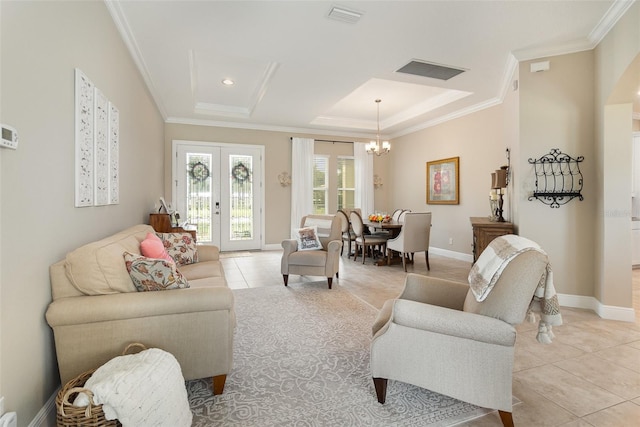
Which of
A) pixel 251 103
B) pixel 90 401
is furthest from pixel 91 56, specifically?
pixel 251 103

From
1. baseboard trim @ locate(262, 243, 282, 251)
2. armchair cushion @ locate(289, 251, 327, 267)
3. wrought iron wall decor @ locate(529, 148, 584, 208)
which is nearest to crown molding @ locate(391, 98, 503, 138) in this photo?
wrought iron wall decor @ locate(529, 148, 584, 208)

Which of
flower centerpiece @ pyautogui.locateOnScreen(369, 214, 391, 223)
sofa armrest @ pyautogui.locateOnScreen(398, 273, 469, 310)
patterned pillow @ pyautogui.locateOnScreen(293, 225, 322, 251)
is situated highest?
flower centerpiece @ pyautogui.locateOnScreen(369, 214, 391, 223)

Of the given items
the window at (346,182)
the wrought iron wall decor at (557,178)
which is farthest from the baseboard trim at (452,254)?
the wrought iron wall decor at (557,178)

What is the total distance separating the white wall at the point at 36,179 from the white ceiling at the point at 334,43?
0.96m

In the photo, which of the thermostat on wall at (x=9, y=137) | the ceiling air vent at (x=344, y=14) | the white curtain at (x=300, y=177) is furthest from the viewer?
the white curtain at (x=300, y=177)

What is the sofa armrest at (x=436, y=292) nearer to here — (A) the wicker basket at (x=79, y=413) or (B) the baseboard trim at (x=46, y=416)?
(A) the wicker basket at (x=79, y=413)

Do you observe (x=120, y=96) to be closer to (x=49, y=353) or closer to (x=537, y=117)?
(x=49, y=353)

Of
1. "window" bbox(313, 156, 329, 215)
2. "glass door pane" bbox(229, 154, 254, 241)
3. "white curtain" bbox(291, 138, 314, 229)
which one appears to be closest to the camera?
"glass door pane" bbox(229, 154, 254, 241)

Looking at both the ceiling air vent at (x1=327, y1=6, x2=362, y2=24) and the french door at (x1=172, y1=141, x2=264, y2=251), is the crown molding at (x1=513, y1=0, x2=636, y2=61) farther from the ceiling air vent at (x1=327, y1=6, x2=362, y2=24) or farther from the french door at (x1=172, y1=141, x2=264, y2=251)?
the french door at (x1=172, y1=141, x2=264, y2=251)

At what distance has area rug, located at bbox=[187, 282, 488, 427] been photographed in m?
1.71

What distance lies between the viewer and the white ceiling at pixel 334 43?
2734 mm

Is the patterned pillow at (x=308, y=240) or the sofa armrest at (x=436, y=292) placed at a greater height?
the patterned pillow at (x=308, y=240)

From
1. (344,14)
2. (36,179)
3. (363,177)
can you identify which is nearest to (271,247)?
(363,177)

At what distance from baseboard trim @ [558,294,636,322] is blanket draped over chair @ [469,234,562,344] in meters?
2.25
